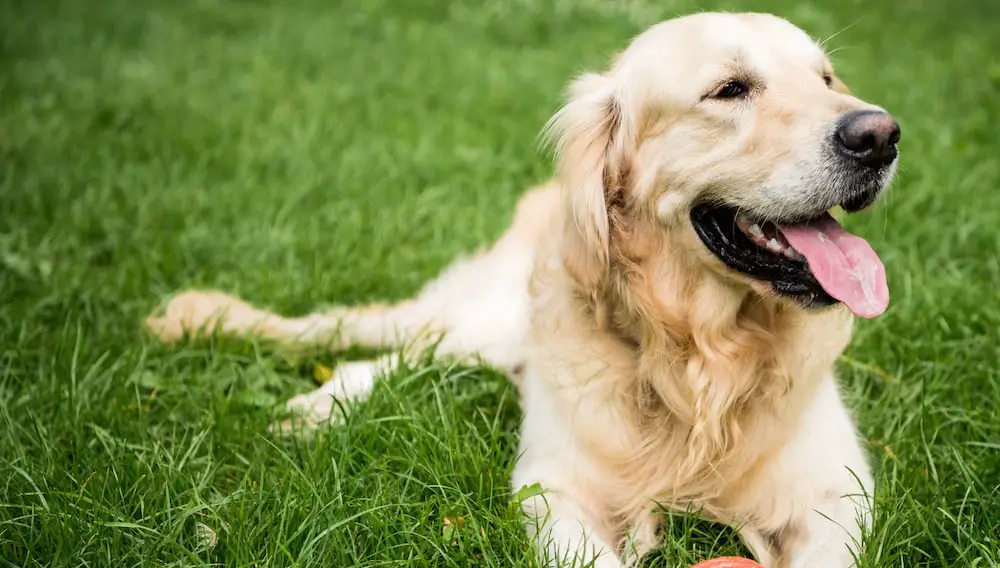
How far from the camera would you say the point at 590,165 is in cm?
260

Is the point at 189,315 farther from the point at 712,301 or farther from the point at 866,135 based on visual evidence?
the point at 866,135

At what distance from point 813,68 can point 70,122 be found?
479 cm

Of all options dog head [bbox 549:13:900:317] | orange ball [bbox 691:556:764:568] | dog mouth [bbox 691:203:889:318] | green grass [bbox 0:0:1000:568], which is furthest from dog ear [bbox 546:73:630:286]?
orange ball [bbox 691:556:764:568]

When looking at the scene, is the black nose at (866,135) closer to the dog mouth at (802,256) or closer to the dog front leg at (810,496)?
the dog mouth at (802,256)

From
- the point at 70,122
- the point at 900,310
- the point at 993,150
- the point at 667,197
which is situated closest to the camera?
the point at 667,197

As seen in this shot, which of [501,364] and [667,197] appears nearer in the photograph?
[667,197]

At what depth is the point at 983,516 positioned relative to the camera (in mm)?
2281

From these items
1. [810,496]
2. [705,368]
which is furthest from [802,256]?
[810,496]

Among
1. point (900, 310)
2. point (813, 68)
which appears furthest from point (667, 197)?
point (900, 310)

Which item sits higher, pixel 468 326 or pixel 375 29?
pixel 468 326

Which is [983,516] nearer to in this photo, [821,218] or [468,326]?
[821,218]

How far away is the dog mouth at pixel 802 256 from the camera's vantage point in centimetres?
226

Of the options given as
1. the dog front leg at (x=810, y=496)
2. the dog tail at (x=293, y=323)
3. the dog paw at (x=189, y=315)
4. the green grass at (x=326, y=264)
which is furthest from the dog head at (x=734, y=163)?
the dog paw at (x=189, y=315)

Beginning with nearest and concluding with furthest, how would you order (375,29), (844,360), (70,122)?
(844,360) < (70,122) < (375,29)
